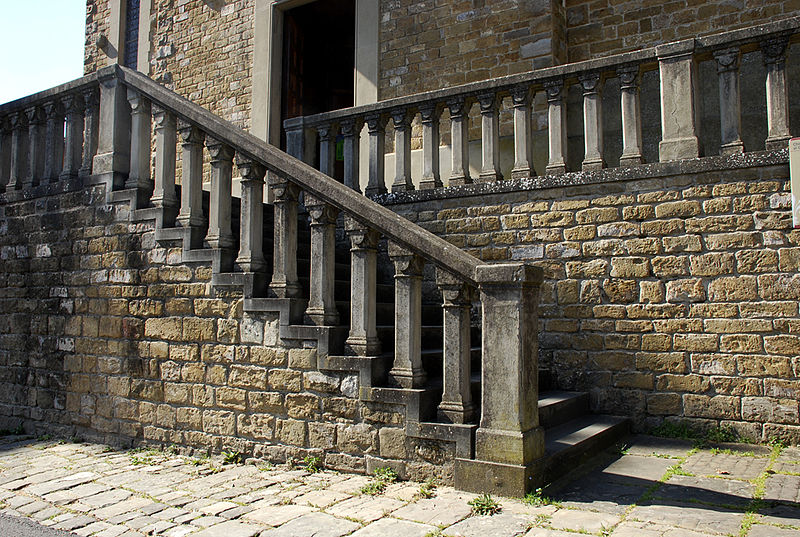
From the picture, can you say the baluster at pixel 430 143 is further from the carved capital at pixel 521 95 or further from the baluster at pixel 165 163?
the baluster at pixel 165 163

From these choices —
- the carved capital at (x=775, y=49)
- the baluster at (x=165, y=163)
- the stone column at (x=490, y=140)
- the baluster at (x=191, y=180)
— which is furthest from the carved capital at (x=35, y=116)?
the carved capital at (x=775, y=49)

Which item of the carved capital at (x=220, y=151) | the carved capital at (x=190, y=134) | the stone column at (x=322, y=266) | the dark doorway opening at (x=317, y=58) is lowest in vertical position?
the stone column at (x=322, y=266)

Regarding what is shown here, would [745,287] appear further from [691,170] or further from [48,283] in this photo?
[48,283]

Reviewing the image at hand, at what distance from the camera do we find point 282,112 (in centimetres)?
1059

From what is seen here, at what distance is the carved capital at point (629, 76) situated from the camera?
5.40m

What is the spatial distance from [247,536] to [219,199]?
2894 mm

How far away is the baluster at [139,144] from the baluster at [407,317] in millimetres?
2894

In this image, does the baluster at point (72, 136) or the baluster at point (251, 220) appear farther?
the baluster at point (72, 136)

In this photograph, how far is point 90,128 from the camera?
6.25 m

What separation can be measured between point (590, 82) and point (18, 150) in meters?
5.85

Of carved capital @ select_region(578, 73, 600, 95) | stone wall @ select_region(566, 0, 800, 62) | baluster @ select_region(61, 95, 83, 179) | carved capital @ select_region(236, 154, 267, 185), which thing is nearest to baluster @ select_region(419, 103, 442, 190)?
carved capital @ select_region(578, 73, 600, 95)

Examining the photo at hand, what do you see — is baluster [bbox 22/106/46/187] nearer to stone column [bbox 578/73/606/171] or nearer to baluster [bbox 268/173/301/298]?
baluster [bbox 268/173/301/298]

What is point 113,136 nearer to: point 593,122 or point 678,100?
point 593,122

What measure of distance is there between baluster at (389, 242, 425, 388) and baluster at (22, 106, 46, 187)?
458 cm
